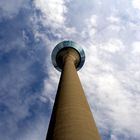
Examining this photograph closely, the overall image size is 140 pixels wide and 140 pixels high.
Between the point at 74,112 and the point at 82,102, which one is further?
the point at 82,102

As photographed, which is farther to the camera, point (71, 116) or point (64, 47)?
point (64, 47)

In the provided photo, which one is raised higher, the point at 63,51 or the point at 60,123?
the point at 63,51

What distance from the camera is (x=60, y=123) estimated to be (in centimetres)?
1606

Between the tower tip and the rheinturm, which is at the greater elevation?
the tower tip

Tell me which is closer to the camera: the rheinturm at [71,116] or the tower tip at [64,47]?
the rheinturm at [71,116]

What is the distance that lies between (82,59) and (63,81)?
15.6 m

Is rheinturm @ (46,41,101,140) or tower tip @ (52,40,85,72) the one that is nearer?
rheinturm @ (46,41,101,140)

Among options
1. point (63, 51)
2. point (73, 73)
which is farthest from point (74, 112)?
point (63, 51)

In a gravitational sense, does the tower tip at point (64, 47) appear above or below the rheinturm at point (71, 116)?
above

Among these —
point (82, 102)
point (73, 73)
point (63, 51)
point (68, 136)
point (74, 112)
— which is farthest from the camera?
point (63, 51)

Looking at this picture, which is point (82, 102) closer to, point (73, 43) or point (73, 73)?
point (73, 73)

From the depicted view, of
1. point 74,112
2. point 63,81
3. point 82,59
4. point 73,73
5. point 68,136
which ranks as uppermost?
point 82,59

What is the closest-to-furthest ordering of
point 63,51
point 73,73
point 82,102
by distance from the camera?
1. point 82,102
2. point 73,73
3. point 63,51

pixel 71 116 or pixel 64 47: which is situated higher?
pixel 64 47
